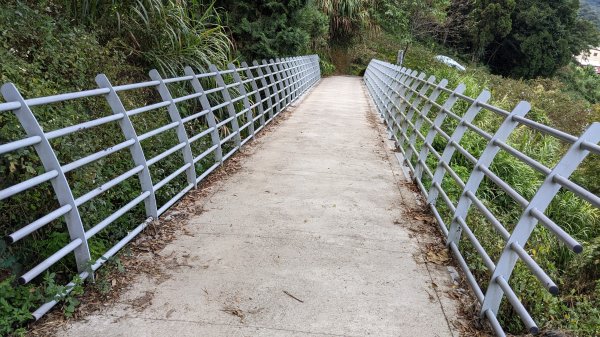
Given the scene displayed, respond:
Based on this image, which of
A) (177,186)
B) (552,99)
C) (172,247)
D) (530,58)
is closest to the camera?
(172,247)

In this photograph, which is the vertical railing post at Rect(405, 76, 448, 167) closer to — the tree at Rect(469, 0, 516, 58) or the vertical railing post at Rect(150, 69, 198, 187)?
the vertical railing post at Rect(150, 69, 198, 187)

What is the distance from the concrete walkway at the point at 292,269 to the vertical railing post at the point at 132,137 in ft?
1.30

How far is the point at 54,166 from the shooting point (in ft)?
9.32

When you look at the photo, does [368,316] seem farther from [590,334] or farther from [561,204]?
[561,204]

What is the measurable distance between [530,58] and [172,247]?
41.8 metres

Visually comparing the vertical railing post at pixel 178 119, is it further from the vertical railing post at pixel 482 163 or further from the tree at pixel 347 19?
the tree at pixel 347 19

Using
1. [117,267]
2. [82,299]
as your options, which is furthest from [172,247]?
[82,299]

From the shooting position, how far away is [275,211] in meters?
4.74

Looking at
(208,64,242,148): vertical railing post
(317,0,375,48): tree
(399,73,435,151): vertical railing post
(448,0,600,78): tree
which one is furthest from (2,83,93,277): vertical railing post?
(448,0,600,78): tree

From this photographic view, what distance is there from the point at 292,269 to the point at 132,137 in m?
→ 1.65

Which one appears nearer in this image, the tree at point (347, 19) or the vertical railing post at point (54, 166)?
the vertical railing post at point (54, 166)

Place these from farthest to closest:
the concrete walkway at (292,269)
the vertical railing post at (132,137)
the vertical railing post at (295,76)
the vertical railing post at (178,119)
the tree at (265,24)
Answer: the vertical railing post at (295,76)
the tree at (265,24)
the vertical railing post at (178,119)
the vertical railing post at (132,137)
the concrete walkway at (292,269)

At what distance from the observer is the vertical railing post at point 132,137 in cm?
367

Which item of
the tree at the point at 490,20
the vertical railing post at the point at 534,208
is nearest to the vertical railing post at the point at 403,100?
the vertical railing post at the point at 534,208
